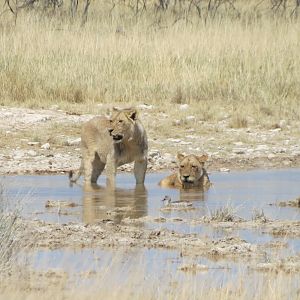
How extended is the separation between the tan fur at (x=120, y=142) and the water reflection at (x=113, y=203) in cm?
24

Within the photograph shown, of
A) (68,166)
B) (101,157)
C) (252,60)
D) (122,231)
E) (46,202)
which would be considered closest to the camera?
(122,231)

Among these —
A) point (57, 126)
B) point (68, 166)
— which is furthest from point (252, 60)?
point (68, 166)

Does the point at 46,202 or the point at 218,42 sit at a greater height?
the point at 218,42

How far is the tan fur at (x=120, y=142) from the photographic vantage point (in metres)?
12.3

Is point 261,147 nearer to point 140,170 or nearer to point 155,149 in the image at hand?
point 155,149

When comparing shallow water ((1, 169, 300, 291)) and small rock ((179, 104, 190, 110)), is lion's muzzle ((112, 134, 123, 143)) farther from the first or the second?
→ small rock ((179, 104, 190, 110))

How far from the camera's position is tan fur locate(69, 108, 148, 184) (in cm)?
1227

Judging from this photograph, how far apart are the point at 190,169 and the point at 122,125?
0.90 m

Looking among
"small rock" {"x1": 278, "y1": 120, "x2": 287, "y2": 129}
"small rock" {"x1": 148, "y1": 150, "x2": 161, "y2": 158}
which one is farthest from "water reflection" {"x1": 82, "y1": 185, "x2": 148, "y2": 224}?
"small rock" {"x1": 278, "y1": 120, "x2": 287, "y2": 129}

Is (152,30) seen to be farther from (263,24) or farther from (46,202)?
(46,202)

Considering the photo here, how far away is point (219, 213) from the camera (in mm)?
9883

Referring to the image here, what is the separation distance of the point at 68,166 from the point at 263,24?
320 inches

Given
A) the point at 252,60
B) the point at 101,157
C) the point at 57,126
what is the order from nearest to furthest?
the point at 101,157
the point at 57,126
the point at 252,60

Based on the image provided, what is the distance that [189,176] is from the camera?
1236cm
